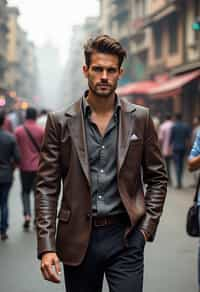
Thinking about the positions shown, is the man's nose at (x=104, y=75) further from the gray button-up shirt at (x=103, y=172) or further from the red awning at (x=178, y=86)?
the red awning at (x=178, y=86)

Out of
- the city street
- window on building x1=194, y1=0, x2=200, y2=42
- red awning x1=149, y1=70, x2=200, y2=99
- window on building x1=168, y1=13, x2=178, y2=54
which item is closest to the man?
the city street

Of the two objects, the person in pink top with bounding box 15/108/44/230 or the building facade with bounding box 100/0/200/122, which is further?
the building facade with bounding box 100/0/200/122

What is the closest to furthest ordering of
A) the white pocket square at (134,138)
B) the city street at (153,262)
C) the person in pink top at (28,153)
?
1. the white pocket square at (134,138)
2. the city street at (153,262)
3. the person in pink top at (28,153)

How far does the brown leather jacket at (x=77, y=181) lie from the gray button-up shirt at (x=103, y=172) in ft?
0.14

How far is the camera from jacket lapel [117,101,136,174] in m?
2.97

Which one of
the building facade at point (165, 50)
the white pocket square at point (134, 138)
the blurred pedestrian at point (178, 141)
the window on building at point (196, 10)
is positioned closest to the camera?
the white pocket square at point (134, 138)

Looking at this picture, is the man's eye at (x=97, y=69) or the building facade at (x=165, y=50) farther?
the building facade at (x=165, y=50)

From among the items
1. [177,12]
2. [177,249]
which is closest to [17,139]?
[177,249]

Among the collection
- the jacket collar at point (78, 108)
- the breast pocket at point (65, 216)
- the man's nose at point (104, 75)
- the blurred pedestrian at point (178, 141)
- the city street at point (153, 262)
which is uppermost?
the man's nose at point (104, 75)

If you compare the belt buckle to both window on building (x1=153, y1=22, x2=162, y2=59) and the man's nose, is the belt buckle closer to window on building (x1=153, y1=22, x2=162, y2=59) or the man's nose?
the man's nose

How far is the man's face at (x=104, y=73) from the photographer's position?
9.81 ft

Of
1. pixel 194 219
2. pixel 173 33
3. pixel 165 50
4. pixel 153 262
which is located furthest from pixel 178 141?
pixel 165 50

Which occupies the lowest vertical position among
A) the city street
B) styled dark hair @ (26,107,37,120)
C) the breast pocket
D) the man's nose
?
the city street

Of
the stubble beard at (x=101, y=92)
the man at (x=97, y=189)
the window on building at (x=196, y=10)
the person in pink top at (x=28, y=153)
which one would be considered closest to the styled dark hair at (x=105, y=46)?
the man at (x=97, y=189)
